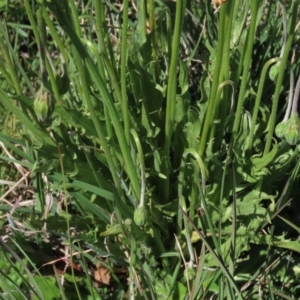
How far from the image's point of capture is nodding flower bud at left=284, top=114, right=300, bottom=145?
1.04m

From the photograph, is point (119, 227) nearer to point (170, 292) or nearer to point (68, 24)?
point (170, 292)

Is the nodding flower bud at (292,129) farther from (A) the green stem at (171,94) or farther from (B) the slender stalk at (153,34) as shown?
(B) the slender stalk at (153,34)

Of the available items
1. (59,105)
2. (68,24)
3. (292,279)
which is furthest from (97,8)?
(292,279)

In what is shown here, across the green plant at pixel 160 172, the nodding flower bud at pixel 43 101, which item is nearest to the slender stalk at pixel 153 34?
the green plant at pixel 160 172

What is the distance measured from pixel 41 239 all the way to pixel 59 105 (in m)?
0.45

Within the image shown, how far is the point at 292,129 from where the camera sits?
3.40ft

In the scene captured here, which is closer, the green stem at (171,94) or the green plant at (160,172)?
the green stem at (171,94)

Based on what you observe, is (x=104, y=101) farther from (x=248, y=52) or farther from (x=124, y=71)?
(x=248, y=52)

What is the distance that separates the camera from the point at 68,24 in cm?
90

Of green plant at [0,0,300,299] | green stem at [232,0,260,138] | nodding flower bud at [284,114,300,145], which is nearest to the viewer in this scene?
green stem at [232,0,260,138]

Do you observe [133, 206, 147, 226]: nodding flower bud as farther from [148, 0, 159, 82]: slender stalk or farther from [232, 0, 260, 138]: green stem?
[148, 0, 159, 82]: slender stalk

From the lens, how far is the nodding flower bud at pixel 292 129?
104 centimetres

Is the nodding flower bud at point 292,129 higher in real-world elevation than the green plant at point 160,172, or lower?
higher

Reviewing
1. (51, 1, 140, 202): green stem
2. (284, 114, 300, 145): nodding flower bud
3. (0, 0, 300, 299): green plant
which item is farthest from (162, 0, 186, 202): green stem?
(284, 114, 300, 145): nodding flower bud
